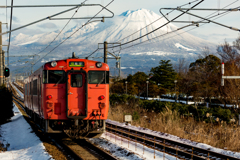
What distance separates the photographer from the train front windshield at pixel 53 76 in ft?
39.0

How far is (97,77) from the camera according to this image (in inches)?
477

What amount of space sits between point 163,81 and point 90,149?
51594 millimetres

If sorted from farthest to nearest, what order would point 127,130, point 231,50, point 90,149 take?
point 231,50 < point 127,130 < point 90,149

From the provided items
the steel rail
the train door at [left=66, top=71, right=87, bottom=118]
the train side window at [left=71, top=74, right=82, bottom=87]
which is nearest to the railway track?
the train door at [left=66, top=71, right=87, bottom=118]

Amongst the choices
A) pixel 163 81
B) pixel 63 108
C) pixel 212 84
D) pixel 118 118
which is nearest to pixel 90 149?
pixel 63 108

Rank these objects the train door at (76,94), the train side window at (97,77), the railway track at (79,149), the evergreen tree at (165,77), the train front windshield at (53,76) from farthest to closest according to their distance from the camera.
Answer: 1. the evergreen tree at (165,77)
2. the train side window at (97,77)
3. the train front windshield at (53,76)
4. the train door at (76,94)
5. the railway track at (79,149)

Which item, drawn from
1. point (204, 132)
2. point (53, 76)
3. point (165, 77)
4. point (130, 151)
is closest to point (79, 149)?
point (130, 151)

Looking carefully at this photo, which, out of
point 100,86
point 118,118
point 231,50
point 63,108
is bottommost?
point 118,118

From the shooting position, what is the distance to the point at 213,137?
1284 cm

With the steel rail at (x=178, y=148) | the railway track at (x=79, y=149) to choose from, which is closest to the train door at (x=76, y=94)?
the railway track at (x=79, y=149)

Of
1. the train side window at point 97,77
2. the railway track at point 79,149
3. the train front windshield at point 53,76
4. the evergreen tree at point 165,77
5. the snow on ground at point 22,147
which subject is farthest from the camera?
the evergreen tree at point 165,77

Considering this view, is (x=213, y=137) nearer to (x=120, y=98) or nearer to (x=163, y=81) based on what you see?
(x=120, y=98)

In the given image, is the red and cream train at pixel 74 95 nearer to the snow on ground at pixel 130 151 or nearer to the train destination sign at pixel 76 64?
the train destination sign at pixel 76 64

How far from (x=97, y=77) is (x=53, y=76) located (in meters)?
1.71
